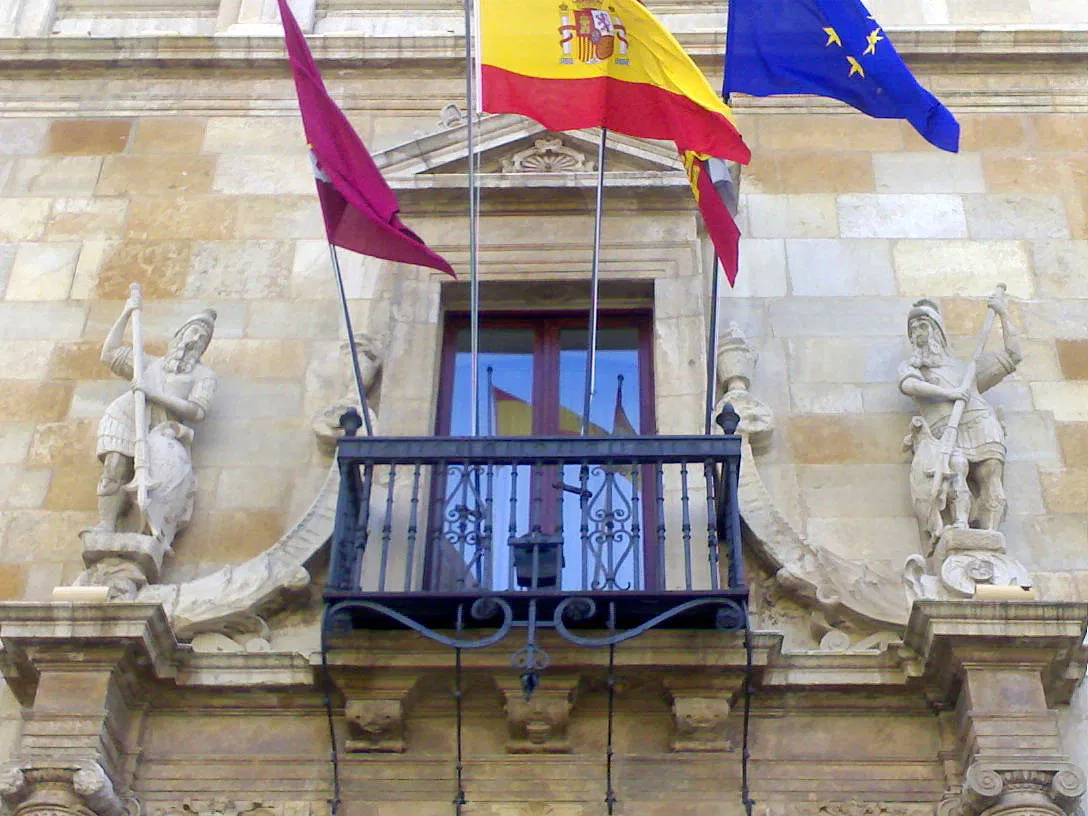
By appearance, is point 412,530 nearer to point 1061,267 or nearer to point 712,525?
point 712,525

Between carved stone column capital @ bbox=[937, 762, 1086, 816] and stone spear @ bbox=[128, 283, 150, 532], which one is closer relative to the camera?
carved stone column capital @ bbox=[937, 762, 1086, 816]

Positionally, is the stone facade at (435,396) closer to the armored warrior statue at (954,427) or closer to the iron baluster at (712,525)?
the armored warrior statue at (954,427)

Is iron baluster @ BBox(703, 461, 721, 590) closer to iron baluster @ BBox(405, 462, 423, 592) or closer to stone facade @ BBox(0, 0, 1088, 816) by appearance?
stone facade @ BBox(0, 0, 1088, 816)

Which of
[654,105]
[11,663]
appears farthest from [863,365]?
[11,663]

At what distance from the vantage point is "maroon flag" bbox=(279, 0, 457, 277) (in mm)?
10516

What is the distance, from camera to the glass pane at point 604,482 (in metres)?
9.70

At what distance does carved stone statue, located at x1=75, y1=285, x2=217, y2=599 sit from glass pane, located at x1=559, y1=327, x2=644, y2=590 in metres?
2.07

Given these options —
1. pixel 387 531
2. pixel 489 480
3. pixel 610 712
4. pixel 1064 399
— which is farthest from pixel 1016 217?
pixel 387 531

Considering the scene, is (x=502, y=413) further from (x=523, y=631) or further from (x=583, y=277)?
(x=523, y=631)

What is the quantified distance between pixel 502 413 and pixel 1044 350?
3164 millimetres

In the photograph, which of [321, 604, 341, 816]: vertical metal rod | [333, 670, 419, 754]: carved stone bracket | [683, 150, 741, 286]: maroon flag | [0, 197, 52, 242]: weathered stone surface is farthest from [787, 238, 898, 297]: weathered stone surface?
[0, 197, 52, 242]: weathered stone surface

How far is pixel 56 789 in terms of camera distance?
8.95m

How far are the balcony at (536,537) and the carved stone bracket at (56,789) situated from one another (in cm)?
133

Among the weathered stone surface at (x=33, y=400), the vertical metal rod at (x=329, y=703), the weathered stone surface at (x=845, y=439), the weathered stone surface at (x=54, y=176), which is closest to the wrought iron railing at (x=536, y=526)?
the vertical metal rod at (x=329, y=703)
